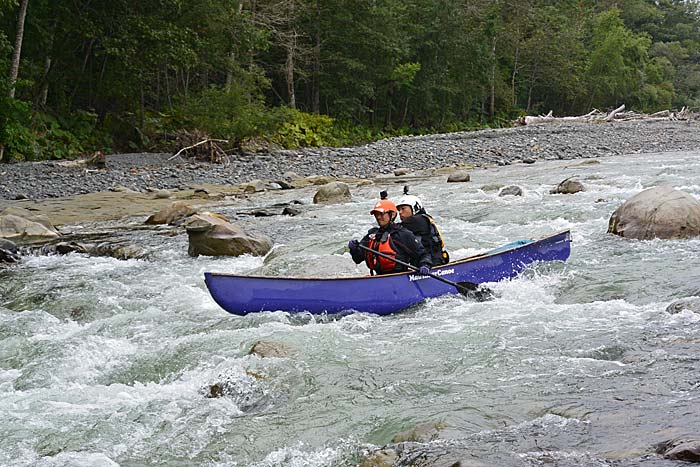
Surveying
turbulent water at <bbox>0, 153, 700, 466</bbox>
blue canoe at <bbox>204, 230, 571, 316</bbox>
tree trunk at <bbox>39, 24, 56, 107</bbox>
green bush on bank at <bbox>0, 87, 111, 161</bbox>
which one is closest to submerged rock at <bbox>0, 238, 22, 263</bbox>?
turbulent water at <bbox>0, 153, 700, 466</bbox>

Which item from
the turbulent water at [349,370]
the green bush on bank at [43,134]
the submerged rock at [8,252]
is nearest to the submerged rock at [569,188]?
the turbulent water at [349,370]

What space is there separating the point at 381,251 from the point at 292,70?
2447 cm

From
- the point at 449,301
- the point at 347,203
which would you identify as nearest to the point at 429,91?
the point at 347,203

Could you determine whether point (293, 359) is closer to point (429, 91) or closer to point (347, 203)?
point (347, 203)

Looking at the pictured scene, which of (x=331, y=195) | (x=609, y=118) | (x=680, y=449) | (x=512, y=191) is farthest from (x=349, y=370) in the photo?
(x=609, y=118)

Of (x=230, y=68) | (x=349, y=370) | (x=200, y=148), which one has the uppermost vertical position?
(x=230, y=68)

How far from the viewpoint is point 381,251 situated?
7461mm

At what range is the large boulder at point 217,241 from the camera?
9945mm

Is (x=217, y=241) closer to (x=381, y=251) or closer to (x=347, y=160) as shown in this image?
(x=381, y=251)

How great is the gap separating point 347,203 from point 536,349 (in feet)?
29.6

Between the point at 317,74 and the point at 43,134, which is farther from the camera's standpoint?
the point at 317,74

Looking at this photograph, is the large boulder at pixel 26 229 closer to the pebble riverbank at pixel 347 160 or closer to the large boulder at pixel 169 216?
the large boulder at pixel 169 216

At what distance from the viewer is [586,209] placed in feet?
39.3

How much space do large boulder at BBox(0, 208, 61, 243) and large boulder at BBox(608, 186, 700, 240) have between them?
814cm
